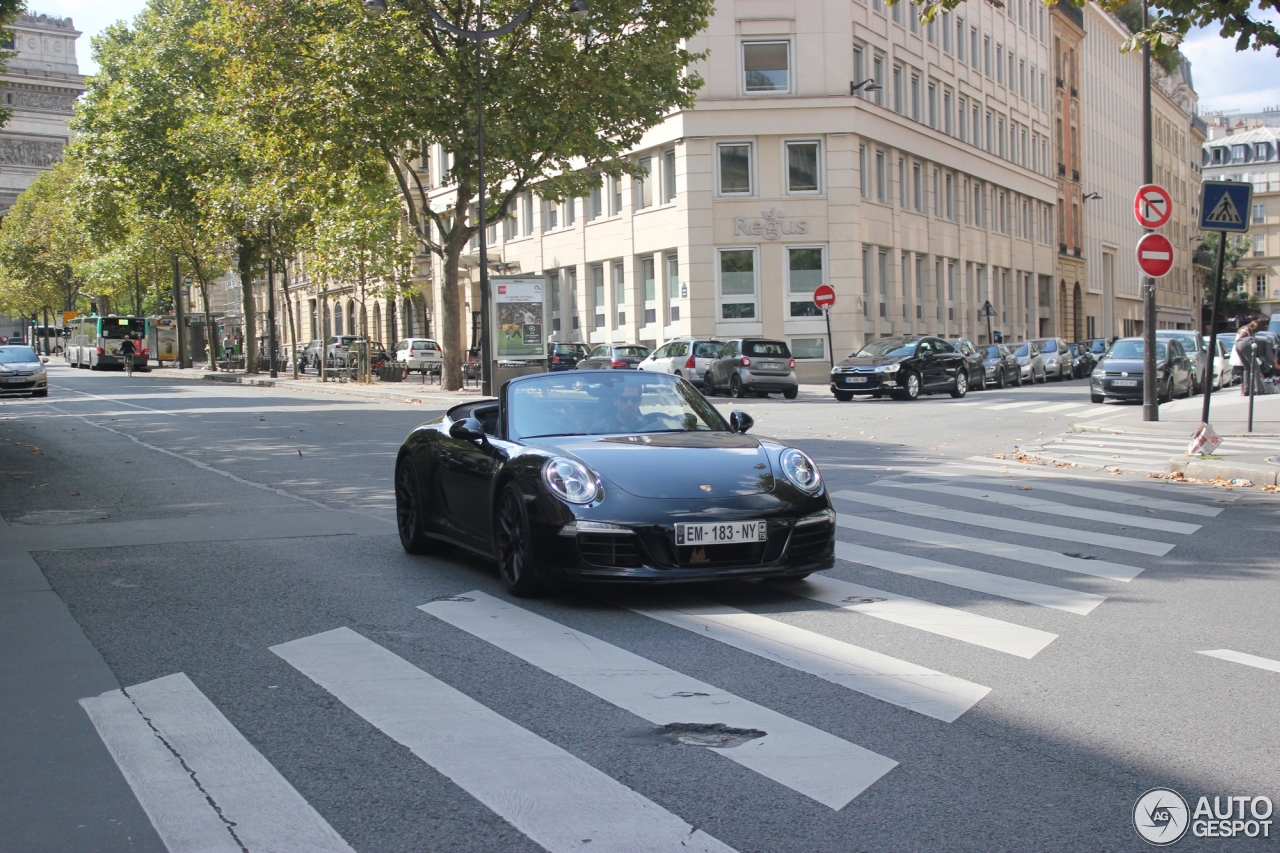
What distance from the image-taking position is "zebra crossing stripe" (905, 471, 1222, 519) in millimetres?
11805

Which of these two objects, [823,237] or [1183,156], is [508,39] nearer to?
[823,237]

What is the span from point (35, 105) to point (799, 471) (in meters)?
125

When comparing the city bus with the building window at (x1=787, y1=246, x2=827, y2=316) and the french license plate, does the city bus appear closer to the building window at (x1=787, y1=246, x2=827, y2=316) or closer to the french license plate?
the building window at (x1=787, y1=246, x2=827, y2=316)

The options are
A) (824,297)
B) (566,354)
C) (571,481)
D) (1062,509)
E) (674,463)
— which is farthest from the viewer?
(566,354)

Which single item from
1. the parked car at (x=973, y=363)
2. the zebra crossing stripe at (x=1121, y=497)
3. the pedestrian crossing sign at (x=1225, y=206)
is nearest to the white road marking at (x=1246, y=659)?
the zebra crossing stripe at (x=1121, y=497)

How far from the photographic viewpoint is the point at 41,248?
98.8 meters

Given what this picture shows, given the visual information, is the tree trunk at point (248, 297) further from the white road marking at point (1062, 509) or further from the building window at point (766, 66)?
the white road marking at point (1062, 509)

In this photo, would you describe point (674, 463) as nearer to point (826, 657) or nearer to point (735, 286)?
point (826, 657)

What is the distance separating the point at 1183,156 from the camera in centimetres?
10875

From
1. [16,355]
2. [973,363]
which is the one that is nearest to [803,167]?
[973,363]

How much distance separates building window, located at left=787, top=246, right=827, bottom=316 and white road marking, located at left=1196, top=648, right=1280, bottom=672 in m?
41.3

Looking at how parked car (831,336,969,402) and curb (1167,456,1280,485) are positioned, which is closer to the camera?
curb (1167,456,1280,485)

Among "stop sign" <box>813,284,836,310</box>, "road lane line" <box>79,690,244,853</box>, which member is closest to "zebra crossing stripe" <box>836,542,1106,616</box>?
"road lane line" <box>79,690,244,853</box>

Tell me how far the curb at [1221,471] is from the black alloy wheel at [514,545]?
937 centimetres
